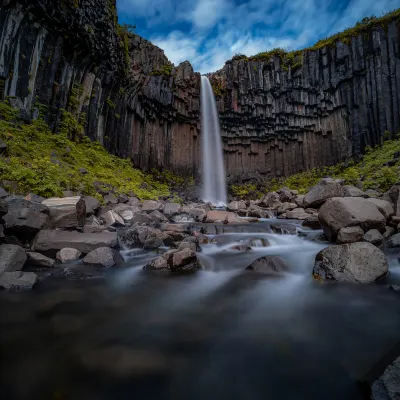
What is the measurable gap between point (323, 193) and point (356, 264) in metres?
5.68

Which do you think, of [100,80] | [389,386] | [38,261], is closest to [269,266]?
[389,386]

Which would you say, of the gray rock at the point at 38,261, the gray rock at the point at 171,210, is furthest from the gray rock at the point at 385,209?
the gray rock at the point at 38,261

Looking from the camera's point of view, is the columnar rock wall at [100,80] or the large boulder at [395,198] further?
the columnar rock wall at [100,80]

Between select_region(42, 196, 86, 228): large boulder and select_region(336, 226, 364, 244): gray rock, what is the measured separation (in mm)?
6181

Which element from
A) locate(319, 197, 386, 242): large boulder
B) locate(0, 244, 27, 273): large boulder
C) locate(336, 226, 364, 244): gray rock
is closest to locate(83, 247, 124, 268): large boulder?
locate(0, 244, 27, 273): large boulder

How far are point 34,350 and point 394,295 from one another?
4.10 metres

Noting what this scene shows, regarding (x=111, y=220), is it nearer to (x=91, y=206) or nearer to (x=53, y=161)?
(x=91, y=206)

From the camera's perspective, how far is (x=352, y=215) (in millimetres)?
5449

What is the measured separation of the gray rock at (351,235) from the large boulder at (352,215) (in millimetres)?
206

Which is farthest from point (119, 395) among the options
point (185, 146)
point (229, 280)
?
point (185, 146)

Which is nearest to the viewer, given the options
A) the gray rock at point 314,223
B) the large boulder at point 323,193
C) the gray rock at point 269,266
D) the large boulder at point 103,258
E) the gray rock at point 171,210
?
the gray rock at point 269,266

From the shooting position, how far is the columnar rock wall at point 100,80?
12.0 meters

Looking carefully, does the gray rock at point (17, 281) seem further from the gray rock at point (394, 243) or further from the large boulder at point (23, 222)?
the gray rock at point (394, 243)

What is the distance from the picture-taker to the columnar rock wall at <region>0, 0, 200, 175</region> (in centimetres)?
1195
